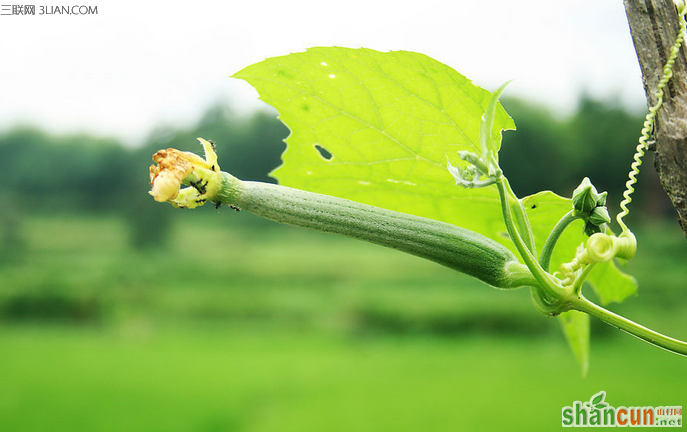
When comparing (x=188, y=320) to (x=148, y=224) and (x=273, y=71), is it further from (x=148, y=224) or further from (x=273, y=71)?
(x=273, y=71)

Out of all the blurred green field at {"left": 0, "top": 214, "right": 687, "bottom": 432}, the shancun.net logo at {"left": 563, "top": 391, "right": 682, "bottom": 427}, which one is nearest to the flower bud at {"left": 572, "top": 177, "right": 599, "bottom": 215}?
the shancun.net logo at {"left": 563, "top": 391, "right": 682, "bottom": 427}

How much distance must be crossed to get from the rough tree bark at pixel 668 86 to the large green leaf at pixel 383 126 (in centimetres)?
11

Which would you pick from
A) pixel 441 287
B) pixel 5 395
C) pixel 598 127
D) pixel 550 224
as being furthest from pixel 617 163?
pixel 5 395

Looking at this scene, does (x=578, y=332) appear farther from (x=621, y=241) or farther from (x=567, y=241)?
(x=621, y=241)

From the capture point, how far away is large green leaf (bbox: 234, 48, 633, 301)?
52cm

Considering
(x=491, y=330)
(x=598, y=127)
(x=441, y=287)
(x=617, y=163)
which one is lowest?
(x=491, y=330)

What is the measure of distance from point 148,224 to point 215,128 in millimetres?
4255

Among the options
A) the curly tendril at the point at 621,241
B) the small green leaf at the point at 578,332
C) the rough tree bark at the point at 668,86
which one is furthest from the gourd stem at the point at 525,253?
the small green leaf at the point at 578,332

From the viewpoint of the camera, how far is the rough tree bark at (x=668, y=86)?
483 mm

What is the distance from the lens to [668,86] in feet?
1.61

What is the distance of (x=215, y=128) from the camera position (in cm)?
1505

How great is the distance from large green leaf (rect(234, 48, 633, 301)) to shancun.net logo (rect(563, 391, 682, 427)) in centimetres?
31

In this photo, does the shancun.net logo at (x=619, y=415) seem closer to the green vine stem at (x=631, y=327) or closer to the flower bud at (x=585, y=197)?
the green vine stem at (x=631, y=327)

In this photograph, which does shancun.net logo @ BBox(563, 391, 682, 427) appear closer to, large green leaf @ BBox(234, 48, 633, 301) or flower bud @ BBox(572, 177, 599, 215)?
large green leaf @ BBox(234, 48, 633, 301)
